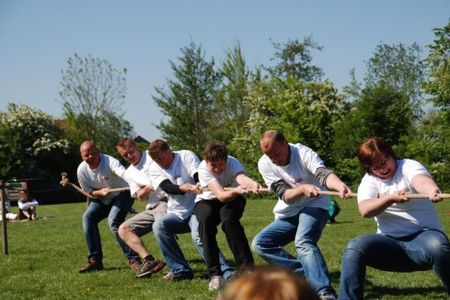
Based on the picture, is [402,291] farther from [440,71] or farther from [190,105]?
[190,105]

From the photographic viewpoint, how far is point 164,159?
8.04 metres

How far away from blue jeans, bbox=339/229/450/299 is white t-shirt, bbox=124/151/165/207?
3.91 metres

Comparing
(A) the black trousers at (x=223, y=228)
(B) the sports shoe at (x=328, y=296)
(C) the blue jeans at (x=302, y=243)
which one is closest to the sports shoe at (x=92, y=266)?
(A) the black trousers at (x=223, y=228)

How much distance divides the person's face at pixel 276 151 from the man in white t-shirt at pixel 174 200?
1572 millimetres

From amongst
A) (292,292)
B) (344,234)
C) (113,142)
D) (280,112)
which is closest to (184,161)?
(344,234)

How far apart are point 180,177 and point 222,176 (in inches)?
30.6

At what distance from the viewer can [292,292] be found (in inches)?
66.5

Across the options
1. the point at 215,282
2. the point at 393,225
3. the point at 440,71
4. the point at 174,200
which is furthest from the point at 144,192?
the point at 440,71

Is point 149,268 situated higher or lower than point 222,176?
lower

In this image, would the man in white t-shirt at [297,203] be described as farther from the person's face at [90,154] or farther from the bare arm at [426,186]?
the person's face at [90,154]

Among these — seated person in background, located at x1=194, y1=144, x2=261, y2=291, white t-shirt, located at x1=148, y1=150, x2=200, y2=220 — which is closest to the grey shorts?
white t-shirt, located at x1=148, y1=150, x2=200, y2=220

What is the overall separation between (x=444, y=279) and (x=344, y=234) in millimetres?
7928

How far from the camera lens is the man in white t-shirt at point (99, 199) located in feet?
29.8

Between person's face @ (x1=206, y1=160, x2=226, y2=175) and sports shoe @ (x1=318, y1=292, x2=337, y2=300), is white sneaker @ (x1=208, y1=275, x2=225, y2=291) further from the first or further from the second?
sports shoe @ (x1=318, y1=292, x2=337, y2=300)
